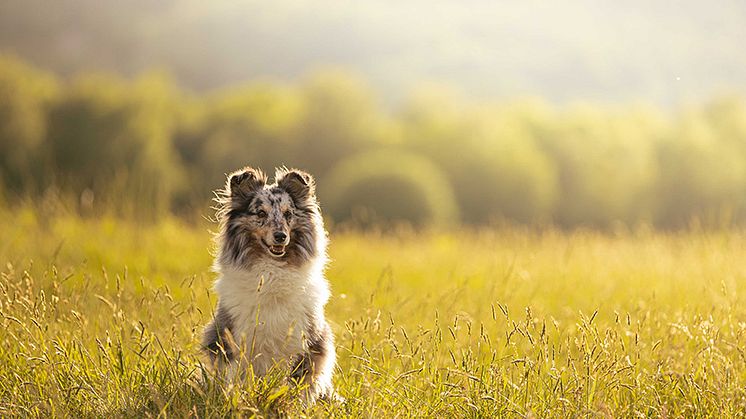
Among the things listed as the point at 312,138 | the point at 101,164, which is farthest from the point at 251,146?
the point at 101,164

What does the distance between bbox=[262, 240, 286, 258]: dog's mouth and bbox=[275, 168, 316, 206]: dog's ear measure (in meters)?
0.37

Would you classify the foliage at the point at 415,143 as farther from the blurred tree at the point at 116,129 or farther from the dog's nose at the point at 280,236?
the dog's nose at the point at 280,236

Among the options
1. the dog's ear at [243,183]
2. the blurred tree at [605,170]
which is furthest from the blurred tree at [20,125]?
the dog's ear at [243,183]

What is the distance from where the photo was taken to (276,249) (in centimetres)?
451

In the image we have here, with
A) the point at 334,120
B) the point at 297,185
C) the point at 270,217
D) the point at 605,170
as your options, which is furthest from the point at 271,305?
the point at 605,170

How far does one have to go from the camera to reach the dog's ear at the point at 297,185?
4801 millimetres

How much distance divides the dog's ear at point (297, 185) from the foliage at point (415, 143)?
40.8 feet

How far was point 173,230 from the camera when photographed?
41.8ft

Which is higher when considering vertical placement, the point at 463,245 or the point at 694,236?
the point at 694,236

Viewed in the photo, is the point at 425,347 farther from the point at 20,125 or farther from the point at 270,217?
the point at 20,125

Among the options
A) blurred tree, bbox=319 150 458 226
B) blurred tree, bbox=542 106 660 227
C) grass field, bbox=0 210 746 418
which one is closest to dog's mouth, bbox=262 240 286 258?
grass field, bbox=0 210 746 418

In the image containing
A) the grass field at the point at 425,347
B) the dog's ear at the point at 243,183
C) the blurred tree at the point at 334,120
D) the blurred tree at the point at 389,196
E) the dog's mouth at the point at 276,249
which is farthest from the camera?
the blurred tree at the point at 334,120

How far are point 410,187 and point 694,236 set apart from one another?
21.3ft

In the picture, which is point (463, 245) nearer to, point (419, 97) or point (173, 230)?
point (173, 230)
